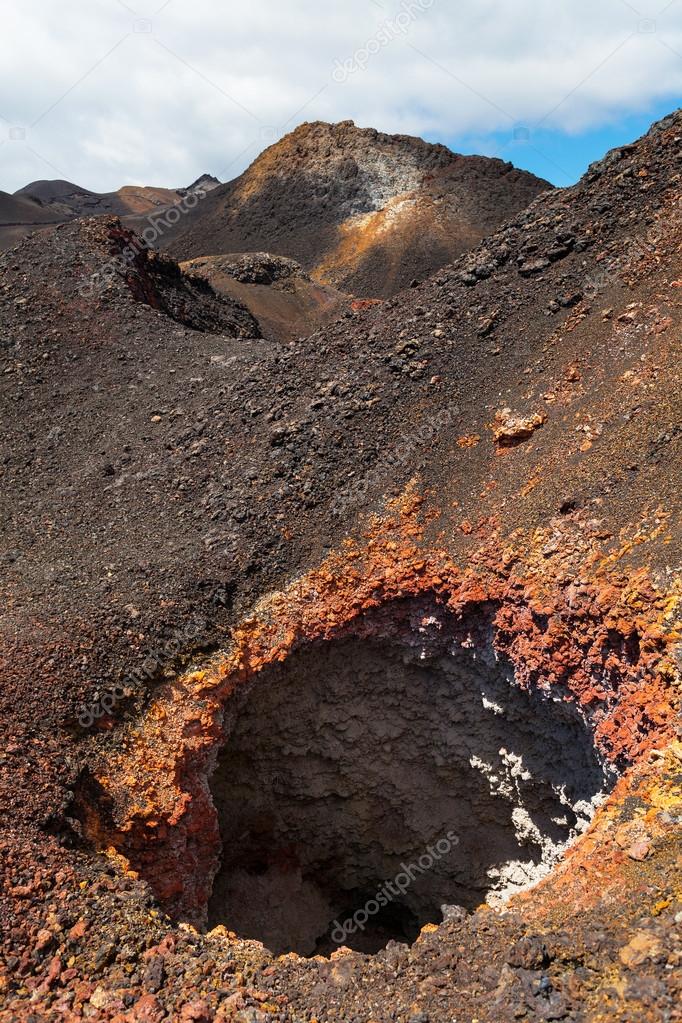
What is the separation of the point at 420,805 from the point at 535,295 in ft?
26.1

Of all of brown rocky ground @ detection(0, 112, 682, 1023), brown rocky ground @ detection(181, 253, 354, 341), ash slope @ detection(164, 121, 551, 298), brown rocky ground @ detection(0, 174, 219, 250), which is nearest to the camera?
brown rocky ground @ detection(0, 112, 682, 1023)

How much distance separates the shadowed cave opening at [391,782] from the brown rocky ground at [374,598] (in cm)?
9

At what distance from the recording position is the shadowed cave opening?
10070mm

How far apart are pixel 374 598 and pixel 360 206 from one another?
3705cm

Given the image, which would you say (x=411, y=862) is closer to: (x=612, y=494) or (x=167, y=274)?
(x=612, y=494)

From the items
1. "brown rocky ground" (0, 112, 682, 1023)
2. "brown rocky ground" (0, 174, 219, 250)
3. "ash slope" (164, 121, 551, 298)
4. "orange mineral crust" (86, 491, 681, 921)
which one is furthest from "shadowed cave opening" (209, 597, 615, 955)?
"brown rocky ground" (0, 174, 219, 250)

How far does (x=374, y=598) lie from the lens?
1024 centimetres

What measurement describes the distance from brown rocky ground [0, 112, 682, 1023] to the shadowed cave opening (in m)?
0.09

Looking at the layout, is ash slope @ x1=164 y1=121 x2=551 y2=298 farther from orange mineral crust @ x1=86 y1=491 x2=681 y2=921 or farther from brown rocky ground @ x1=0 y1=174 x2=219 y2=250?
orange mineral crust @ x1=86 y1=491 x2=681 y2=921

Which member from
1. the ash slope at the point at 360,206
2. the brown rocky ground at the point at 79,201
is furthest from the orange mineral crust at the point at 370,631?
the brown rocky ground at the point at 79,201

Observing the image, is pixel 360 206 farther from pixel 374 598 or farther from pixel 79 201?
pixel 79 201

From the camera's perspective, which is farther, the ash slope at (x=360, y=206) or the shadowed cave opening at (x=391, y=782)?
the ash slope at (x=360, y=206)

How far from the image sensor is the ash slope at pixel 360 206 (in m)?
38.8

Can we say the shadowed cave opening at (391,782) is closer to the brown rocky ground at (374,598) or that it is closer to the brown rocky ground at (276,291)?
the brown rocky ground at (374,598)
